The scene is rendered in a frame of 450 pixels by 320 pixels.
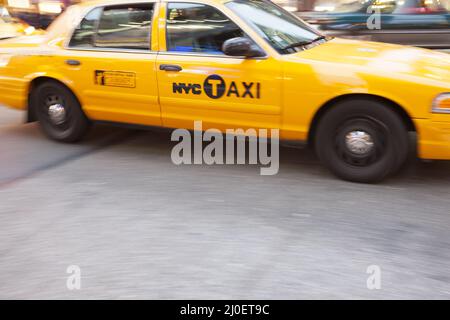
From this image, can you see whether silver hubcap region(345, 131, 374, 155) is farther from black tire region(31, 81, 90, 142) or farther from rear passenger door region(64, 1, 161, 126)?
black tire region(31, 81, 90, 142)

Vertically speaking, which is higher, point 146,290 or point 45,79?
point 45,79

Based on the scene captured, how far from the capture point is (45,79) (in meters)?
5.79

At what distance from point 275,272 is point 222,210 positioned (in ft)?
3.41

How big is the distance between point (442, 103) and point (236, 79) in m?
1.71

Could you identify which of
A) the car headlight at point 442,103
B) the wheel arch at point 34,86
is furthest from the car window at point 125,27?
the car headlight at point 442,103

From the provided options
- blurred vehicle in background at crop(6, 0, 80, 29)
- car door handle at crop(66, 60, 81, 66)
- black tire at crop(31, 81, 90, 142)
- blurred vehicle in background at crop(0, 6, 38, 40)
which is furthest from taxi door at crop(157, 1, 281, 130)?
blurred vehicle in background at crop(6, 0, 80, 29)

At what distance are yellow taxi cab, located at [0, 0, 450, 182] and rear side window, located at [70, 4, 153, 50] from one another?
0.01 metres

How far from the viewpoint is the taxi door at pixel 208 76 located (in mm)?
4645

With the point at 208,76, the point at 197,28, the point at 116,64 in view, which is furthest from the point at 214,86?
the point at 116,64

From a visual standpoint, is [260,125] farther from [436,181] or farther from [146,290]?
[146,290]

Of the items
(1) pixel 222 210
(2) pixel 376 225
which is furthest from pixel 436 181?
(1) pixel 222 210

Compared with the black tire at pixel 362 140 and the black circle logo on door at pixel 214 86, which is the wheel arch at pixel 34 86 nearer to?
the black circle logo on door at pixel 214 86
